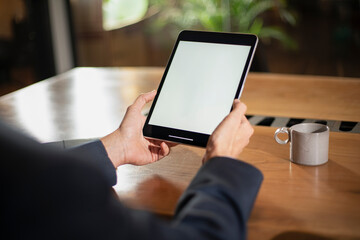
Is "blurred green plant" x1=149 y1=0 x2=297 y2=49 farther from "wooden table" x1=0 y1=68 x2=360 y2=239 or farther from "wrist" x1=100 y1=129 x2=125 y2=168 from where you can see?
"wrist" x1=100 y1=129 x2=125 y2=168

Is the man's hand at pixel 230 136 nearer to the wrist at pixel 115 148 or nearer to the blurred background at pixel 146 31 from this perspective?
the wrist at pixel 115 148

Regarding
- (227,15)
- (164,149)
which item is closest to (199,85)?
(164,149)

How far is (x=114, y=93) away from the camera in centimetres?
185

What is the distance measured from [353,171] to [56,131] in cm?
89


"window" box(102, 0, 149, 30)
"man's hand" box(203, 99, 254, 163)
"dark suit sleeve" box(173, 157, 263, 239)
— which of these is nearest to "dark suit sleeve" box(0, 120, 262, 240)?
"dark suit sleeve" box(173, 157, 263, 239)

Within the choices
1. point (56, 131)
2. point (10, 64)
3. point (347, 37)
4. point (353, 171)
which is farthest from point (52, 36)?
point (353, 171)

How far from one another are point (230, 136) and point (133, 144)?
11.8 inches

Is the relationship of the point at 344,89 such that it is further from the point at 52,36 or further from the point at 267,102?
the point at 52,36

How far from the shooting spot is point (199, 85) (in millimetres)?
1092

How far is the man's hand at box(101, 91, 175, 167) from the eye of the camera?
3.53 feet

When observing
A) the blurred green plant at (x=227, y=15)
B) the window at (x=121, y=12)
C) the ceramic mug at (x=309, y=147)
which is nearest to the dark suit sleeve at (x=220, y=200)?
the ceramic mug at (x=309, y=147)

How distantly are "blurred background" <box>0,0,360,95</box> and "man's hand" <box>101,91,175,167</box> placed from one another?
2.87m

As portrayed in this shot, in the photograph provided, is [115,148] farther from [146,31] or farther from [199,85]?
[146,31]

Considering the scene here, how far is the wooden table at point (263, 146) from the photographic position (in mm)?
852
